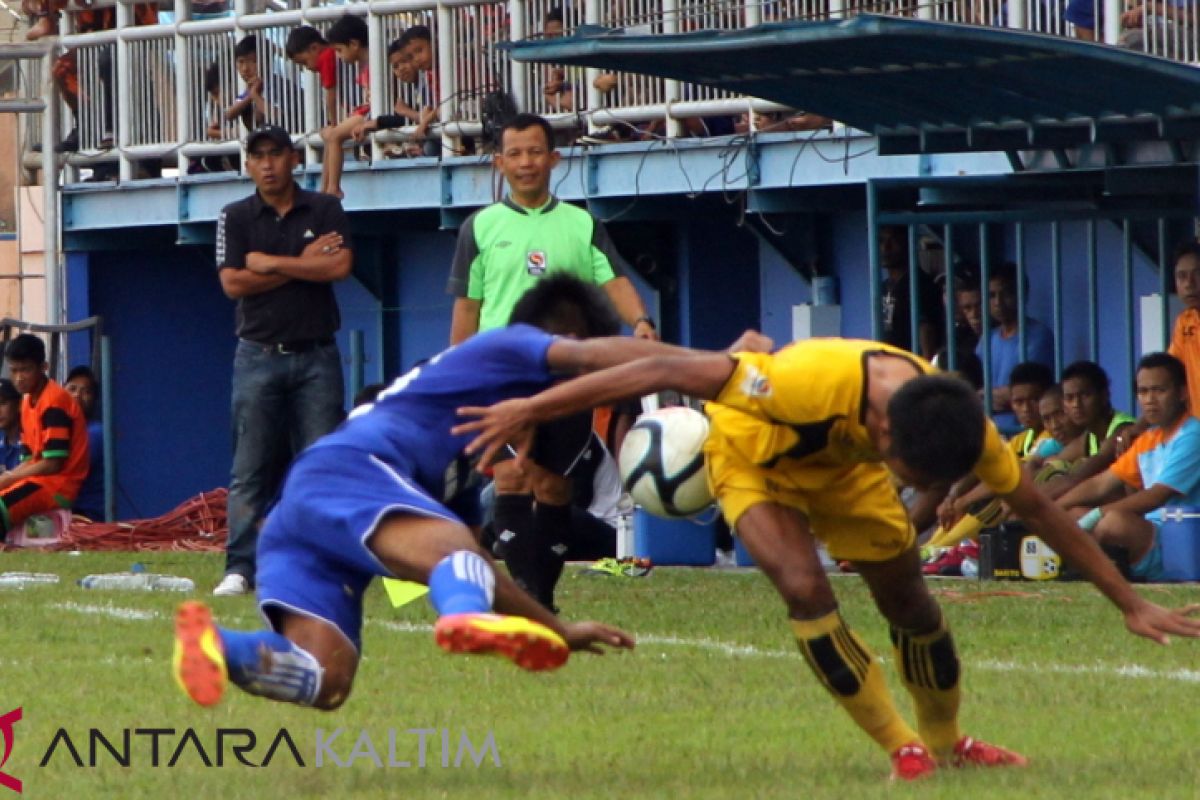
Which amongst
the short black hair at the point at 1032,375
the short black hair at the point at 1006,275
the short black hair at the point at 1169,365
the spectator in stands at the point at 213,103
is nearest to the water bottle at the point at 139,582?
the short black hair at the point at 1032,375

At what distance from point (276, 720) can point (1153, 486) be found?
6.40 meters

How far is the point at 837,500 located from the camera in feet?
21.6

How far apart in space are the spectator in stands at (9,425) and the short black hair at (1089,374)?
9.05 m

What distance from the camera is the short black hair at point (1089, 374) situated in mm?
13359

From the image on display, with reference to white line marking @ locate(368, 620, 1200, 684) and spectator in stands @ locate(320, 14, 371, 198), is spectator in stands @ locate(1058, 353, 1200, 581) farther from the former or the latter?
spectator in stands @ locate(320, 14, 371, 198)

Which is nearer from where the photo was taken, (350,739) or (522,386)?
(522,386)

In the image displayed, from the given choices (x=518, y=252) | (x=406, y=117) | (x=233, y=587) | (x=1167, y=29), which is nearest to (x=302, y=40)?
(x=406, y=117)

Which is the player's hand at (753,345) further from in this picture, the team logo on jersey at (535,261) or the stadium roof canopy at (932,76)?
the stadium roof canopy at (932,76)

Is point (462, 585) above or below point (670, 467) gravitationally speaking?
below

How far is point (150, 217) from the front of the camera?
20344 mm

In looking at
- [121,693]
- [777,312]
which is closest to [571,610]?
[121,693]

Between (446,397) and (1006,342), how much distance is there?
9.12 m

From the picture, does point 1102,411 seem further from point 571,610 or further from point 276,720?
point 276,720

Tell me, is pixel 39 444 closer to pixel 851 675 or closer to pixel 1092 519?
pixel 1092 519
